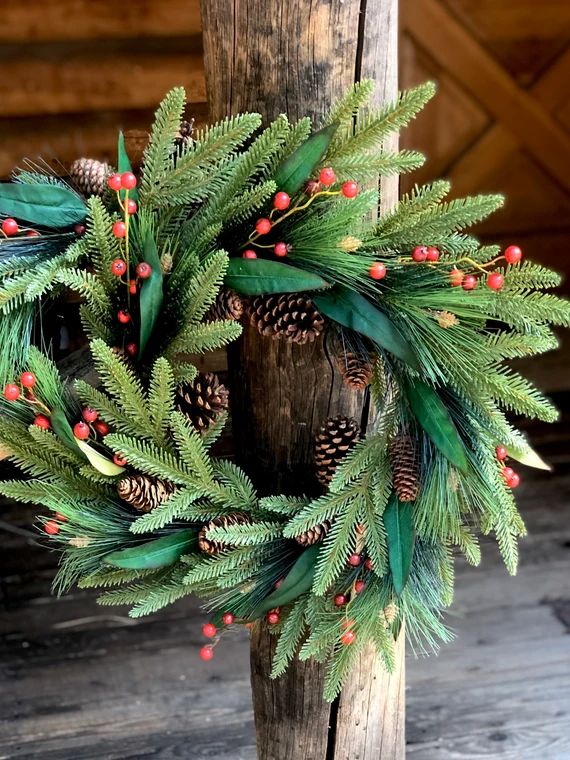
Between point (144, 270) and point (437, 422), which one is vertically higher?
point (144, 270)

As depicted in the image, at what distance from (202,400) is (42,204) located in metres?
0.22

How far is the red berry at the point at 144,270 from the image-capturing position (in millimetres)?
619

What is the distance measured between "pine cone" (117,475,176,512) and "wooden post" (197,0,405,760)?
0.14m

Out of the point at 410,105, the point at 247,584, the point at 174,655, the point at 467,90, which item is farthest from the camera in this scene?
the point at 467,90

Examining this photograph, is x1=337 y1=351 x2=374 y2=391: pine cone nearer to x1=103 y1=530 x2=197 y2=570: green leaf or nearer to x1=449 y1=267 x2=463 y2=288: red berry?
x1=449 y1=267 x2=463 y2=288: red berry

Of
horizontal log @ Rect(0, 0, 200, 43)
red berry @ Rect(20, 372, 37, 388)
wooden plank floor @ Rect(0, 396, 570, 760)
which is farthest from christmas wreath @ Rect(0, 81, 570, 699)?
horizontal log @ Rect(0, 0, 200, 43)

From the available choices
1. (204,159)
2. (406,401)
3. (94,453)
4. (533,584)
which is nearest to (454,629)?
→ (533,584)

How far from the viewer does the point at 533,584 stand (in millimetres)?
1701

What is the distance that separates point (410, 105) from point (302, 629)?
498 mm

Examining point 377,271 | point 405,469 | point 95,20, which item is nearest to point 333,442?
point 405,469

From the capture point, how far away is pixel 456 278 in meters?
0.65

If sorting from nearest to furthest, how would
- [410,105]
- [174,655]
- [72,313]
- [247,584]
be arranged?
1. [410,105]
2. [247,584]
3. [72,313]
4. [174,655]

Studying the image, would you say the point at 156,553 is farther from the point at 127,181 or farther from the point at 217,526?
the point at 127,181

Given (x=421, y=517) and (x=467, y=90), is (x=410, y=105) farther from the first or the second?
(x=467, y=90)
